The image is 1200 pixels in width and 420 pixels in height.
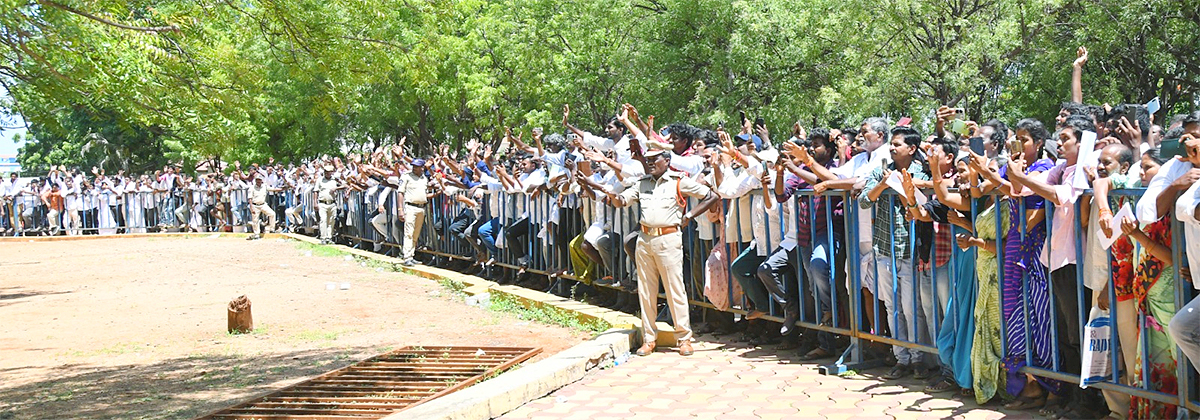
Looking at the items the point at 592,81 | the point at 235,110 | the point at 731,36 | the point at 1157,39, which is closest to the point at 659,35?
the point at 731,36

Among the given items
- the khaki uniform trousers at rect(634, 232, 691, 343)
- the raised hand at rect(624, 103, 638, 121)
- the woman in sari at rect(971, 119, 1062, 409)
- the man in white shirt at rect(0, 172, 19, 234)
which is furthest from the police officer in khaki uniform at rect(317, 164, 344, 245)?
the woman in sari at rect(971, 119, 1062, 409)

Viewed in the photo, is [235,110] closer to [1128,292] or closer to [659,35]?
[1128,292]

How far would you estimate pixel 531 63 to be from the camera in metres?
34.6

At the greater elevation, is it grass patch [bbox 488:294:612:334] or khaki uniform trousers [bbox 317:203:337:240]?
khaki uniform trousers [bbox 317:203:337:240]

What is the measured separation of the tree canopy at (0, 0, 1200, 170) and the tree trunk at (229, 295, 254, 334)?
216 cm

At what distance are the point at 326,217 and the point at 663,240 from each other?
1555 cm

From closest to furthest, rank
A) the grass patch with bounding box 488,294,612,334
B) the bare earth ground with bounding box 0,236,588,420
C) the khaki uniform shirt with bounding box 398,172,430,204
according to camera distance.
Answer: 1. the bare earth ground with bounding box 0,236,588,420
2. the grass patch with bounding box 488,294,612,334
3. the khaki uniform shirt with bounding box 398,172,430,204

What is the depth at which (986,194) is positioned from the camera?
6.54 metres

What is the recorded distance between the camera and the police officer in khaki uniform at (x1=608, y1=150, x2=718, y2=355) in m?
8.99

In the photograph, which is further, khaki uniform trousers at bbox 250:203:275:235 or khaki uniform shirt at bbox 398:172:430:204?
khaki uniform trousers at bbox 250:203:275:235

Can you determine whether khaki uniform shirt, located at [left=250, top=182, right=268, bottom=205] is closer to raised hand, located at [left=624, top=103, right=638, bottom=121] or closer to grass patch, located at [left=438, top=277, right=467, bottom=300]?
grass patch, located at [left=438, top=277, right=467, bottom=300]

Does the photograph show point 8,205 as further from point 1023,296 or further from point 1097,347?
point 1097,347

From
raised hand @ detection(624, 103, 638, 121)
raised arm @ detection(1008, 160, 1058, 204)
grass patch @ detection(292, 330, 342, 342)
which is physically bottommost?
grass patch @ detection(292, 330, 342, 342)

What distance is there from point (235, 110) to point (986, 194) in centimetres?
Answer: 908
